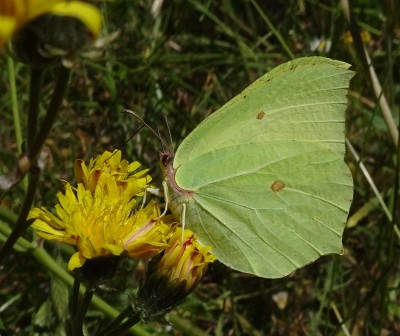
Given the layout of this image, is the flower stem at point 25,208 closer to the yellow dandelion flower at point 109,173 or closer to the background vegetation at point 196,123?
the yellow dandelion flower at point 109,173

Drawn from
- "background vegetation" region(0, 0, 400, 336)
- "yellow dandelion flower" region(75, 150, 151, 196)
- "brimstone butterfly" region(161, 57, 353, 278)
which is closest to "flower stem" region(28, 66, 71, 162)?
"yellow dandelion flower" region(75, 150, 151, 196)

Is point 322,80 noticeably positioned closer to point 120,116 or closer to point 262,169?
point 262,169

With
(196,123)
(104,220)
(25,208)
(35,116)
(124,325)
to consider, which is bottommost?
(196,123)

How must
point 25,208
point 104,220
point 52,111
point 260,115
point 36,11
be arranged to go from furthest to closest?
1. point 260,115
2. point 104,220
3. point 25,208
4. point 52,111
5. point 36,11

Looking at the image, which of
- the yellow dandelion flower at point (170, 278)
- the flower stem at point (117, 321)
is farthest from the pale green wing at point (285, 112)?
the flower stem at point (117, 321)

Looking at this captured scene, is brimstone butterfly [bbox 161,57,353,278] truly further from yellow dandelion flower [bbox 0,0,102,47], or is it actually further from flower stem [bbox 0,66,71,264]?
yellow dandelion flower [bbox 0,0,102,47]

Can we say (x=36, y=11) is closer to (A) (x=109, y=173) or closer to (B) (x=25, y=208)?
(B) (x=25, y=208)

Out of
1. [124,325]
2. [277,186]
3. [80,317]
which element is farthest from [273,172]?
[80,317]
